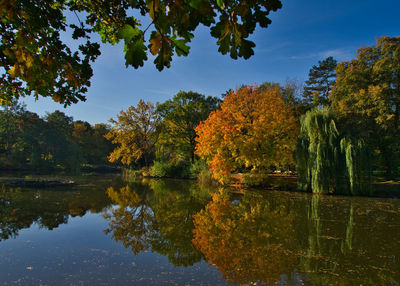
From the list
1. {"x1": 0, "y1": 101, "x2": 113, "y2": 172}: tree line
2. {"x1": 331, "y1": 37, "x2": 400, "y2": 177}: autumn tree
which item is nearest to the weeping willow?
{"x1": 331, "y1": 37, "x2": 400, "y2": 177}: autumn tree

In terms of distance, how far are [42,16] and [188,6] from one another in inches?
65.6

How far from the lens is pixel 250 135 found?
56.0ft

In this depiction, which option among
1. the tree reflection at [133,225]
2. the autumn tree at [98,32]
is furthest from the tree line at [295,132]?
the autumn tree at [98,32]

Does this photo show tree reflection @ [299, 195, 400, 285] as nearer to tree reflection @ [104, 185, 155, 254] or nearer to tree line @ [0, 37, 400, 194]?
tree reflection @ [104, 185, 155, 254]

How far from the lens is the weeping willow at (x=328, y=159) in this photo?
13.7 m

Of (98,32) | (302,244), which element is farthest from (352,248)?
(98,32)

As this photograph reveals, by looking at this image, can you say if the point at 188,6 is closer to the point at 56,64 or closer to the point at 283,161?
the point at 56,64

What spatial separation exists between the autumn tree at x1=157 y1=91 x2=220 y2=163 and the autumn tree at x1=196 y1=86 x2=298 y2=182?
31.3 feet

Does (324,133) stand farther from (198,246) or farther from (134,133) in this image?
(134,133)

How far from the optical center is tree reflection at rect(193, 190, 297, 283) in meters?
4.18

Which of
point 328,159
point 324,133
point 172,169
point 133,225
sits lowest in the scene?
point 133,225

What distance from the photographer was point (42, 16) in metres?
2.07

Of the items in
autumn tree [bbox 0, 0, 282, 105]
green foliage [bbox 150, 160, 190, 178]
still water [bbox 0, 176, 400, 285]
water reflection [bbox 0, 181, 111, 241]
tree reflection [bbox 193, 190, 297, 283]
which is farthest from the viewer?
green foliage [bbox 150, 160, 190, 178]

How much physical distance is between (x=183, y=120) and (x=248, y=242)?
2286cm
